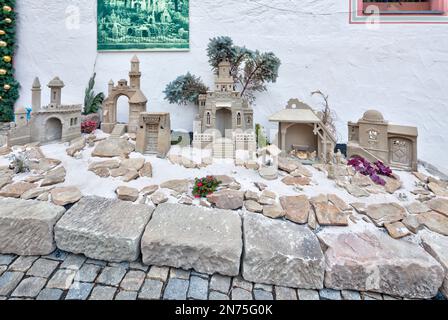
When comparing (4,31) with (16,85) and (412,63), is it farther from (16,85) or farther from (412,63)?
(412,63)

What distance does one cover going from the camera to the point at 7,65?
6262mm

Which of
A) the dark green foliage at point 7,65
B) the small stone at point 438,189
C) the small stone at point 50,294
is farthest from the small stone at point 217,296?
the dark green foliage at point 7,65

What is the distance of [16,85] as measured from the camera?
645 cm

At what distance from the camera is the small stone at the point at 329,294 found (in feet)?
7.32

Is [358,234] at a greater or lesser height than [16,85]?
lesser

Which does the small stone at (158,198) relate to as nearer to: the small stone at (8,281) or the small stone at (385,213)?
the small stone at (8,281)

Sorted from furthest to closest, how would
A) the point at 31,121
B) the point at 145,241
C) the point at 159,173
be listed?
the point at 31,121
the point at 159,173
the point at 145,241

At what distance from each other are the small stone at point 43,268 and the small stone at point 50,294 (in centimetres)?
20

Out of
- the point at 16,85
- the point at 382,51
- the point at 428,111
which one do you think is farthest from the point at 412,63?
the point at 16,85

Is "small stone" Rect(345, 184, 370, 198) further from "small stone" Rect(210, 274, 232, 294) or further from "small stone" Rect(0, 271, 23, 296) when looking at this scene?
"small stone" Rect(0, 271, 23, 296)

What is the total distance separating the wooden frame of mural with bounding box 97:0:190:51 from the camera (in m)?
6.08

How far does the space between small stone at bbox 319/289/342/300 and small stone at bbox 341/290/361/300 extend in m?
0.05

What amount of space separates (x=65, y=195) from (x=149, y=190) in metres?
1.10

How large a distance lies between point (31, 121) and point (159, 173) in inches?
128
